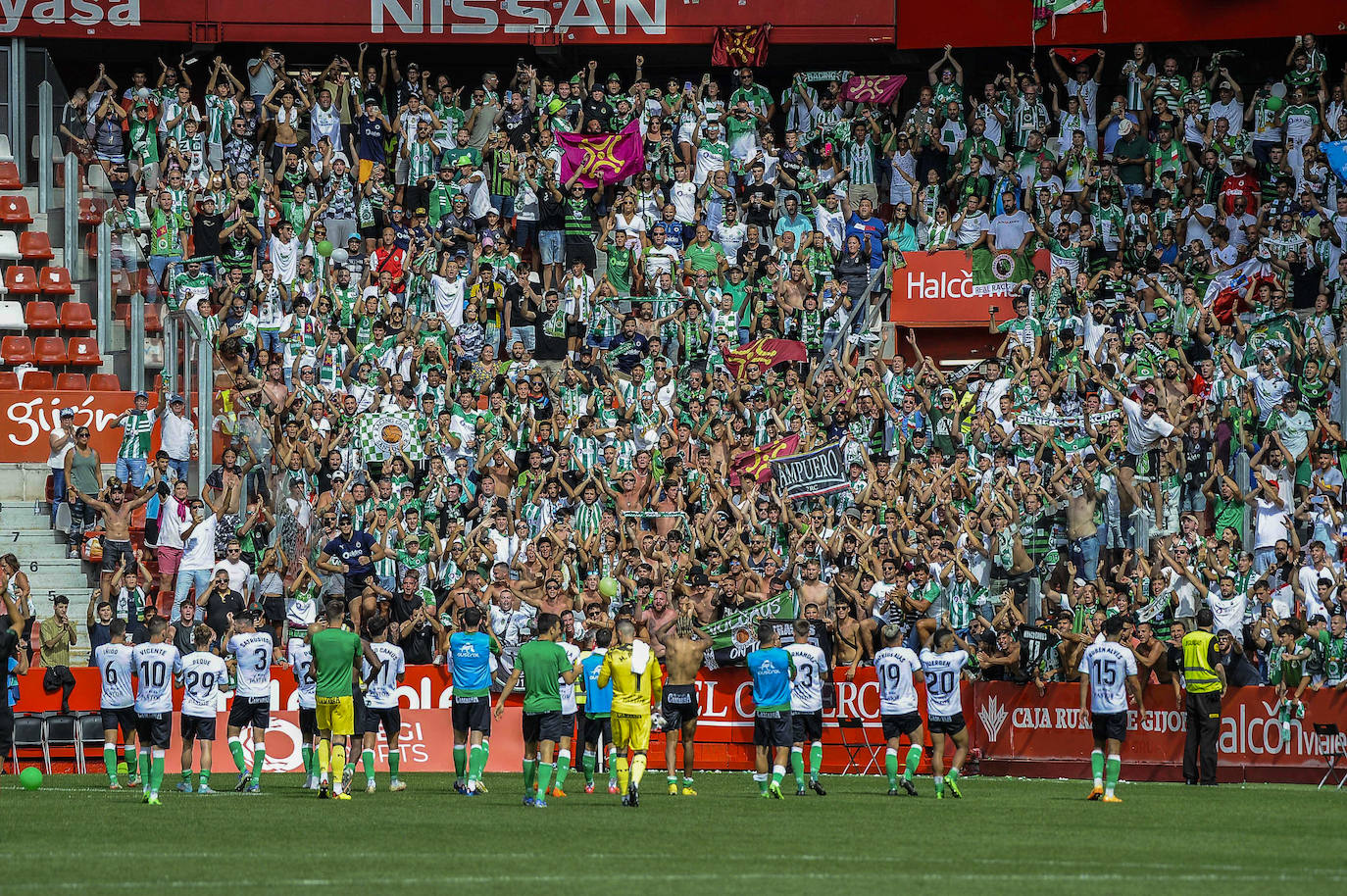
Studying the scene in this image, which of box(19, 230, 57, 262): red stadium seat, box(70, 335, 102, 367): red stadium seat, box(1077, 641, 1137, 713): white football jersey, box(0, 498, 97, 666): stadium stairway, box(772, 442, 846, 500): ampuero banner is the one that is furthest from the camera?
box(19, 230, 57, 262): red stadium seat

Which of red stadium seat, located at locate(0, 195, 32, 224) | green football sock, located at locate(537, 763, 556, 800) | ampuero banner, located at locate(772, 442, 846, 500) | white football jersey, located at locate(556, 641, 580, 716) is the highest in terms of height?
red stadium seat, located at locate(0, 195, 32, 224)

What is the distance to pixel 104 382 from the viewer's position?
94.3ft

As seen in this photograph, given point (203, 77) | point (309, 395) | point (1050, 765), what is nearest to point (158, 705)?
point (309, 395)

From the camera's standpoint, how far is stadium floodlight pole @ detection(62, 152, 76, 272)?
1164 inches

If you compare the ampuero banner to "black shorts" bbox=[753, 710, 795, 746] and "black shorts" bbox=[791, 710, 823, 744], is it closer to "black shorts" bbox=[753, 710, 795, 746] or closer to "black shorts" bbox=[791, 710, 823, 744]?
"black shorts" bbox=[791, 710, 823, 744]

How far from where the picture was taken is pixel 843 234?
3127 centimetres

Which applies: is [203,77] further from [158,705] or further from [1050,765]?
[1050,765]

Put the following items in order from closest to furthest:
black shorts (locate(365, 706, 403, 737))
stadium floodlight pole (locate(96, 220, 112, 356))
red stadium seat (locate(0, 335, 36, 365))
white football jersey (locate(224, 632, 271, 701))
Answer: black shorts (locate(365, 706, 403, 737)) < white football jersey (locate(224, 632, 271, 701)) < stadium floodlight pole (locate(96, 220, 112, 356)) < red stadium seat (locate(0, 335, 36, 365))

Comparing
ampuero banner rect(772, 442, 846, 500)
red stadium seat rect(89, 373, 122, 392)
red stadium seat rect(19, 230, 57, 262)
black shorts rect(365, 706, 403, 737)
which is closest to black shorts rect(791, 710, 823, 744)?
black shorts rect(365, 706, 403, 737)

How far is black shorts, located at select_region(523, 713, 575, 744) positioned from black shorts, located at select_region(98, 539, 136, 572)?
8520 mm

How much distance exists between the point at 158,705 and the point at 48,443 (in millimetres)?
9286

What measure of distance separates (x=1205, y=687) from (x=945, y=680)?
3.83 metres

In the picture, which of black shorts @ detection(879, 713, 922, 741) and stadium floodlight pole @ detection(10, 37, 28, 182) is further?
stadium floodlight pole @ detection(10, 37, 28, 182)

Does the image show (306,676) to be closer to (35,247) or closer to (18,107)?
(35,247)
